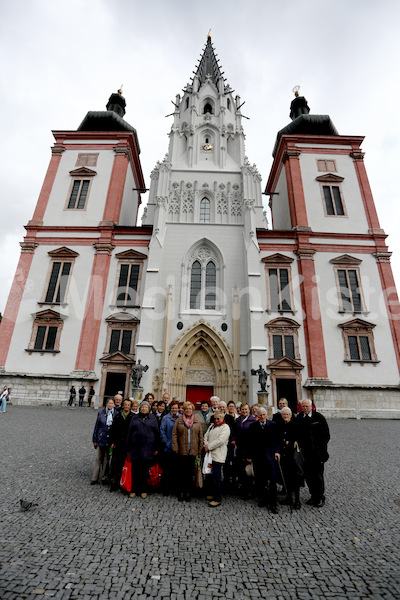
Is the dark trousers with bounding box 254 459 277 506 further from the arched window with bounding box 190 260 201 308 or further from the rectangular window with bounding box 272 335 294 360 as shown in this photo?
the arched window with bounding box 190 260 201 308

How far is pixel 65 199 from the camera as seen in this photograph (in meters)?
22.7

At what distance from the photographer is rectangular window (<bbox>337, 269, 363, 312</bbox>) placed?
→ 63.1 ft

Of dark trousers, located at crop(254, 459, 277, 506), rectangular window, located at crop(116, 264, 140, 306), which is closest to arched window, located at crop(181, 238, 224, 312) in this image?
rectangular window, located at crop(116, 264, 140, 306)

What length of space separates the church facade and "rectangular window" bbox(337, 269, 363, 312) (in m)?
0.08

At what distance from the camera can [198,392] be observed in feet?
62.2

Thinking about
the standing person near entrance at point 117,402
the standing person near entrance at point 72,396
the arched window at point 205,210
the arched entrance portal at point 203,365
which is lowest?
the standing person near entrance at point 117,402

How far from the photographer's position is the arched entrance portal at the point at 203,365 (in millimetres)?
17953

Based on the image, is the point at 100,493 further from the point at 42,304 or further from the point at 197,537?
the point at 42,304

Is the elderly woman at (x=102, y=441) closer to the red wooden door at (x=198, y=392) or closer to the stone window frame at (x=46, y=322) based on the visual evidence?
the red wooden door at (x=198, y=392)

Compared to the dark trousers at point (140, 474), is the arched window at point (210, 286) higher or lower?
higher

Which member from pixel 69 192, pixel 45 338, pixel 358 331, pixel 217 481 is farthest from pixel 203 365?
pixel 69 192

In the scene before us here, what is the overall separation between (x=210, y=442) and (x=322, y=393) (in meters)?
14.4

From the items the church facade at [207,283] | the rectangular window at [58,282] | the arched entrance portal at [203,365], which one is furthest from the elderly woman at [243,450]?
the rectangular window at [58,282]

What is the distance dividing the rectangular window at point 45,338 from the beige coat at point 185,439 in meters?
15.8
